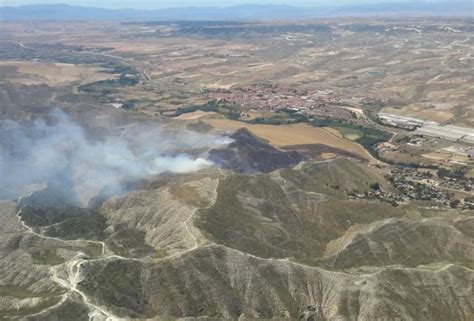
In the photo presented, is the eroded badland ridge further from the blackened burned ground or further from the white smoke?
the white smoke

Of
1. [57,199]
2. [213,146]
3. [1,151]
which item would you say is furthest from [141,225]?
[1,151]

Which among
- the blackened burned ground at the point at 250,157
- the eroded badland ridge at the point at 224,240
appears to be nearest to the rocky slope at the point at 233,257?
the eroded badland ridge at the point at 224,240

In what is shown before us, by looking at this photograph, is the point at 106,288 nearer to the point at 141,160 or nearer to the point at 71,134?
the point at 141,160

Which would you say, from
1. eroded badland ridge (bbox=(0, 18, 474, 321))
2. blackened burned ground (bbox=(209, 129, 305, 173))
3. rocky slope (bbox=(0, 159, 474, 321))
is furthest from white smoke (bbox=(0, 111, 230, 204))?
rocky slope (bbox=(0, 159, 474, 321))

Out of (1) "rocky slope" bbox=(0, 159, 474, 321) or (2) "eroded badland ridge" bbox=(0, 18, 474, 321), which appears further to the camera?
(2) "eroded badland ridge" bbox=(0, 18, 474, 321)

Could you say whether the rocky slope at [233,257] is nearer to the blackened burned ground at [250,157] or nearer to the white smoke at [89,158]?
the white smoke at [89,158]
